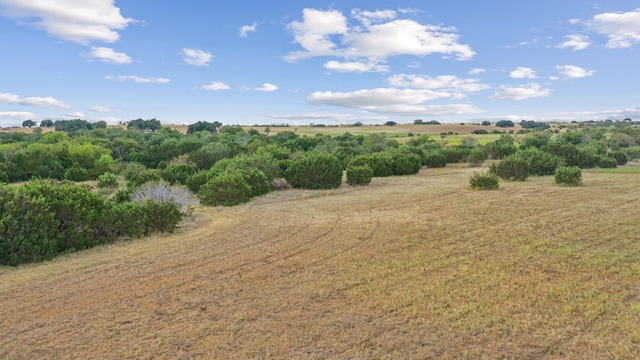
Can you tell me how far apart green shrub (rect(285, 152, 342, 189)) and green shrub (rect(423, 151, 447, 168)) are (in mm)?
20538

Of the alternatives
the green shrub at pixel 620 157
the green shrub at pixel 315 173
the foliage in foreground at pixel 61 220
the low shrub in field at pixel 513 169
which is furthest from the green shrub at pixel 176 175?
the green shrub at pixel 620 157

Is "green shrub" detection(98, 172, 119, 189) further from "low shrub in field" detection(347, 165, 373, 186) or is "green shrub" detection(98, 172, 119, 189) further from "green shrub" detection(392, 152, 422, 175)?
"green shrub" detection(392, 152, 422, 175)

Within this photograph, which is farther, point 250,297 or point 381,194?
point 381,194

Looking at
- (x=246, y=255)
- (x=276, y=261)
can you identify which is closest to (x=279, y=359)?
(x=276, y=261)

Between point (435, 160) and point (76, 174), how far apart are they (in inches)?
1496

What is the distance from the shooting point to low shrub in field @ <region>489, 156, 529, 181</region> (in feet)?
102

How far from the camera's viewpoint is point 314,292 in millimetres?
8992

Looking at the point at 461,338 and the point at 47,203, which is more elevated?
the point at 47,203

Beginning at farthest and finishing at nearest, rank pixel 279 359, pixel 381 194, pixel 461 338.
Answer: pixel 381 194
pixel 461 338
pixel 279 359

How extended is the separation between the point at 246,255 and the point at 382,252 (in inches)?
157

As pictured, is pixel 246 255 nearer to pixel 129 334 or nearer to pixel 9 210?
pixel 129 334

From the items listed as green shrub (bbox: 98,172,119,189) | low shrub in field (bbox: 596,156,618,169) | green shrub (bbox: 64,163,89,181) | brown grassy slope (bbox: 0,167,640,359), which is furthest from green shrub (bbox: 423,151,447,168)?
green shrub (bbox: 64,163,89,181)

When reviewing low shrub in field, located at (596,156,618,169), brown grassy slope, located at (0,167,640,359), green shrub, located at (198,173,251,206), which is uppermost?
low shrub in field, located at (596,156,618,169)

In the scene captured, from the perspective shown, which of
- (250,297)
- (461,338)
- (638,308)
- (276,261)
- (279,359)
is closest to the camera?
(279,359)
